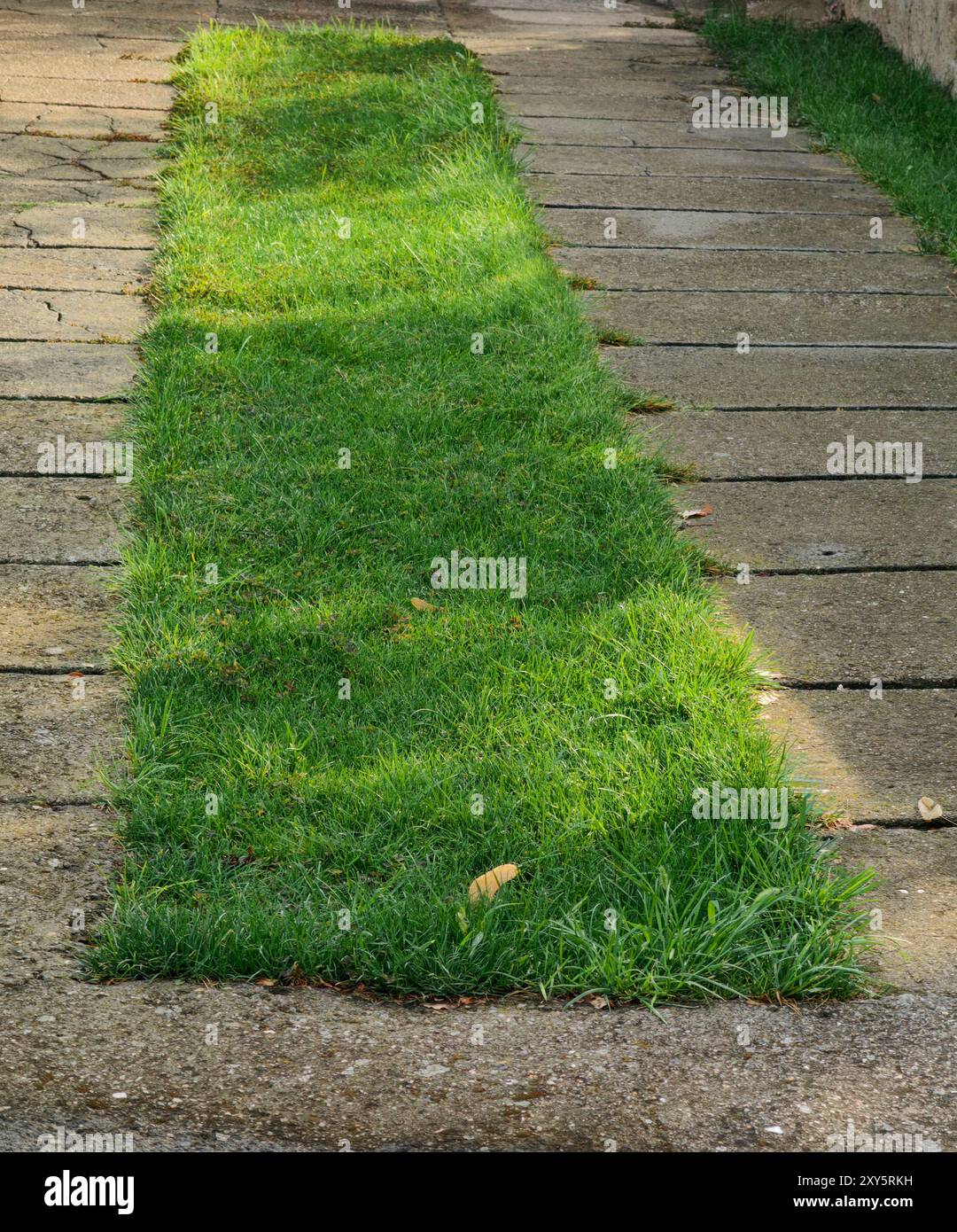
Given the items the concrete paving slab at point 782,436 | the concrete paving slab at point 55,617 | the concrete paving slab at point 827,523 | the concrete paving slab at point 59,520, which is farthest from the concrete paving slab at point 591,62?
the concrete paving slab at point 55,617

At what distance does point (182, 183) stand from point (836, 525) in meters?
3.81

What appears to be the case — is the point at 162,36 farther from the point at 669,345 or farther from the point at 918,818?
the point at 918,818

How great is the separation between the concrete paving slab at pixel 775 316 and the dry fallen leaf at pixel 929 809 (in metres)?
2.95

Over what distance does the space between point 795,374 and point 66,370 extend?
2755 millimetres

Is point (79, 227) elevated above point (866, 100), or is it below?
below

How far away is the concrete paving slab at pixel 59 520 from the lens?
13.2ft

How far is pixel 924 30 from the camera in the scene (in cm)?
870

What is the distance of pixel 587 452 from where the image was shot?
4.62 metres

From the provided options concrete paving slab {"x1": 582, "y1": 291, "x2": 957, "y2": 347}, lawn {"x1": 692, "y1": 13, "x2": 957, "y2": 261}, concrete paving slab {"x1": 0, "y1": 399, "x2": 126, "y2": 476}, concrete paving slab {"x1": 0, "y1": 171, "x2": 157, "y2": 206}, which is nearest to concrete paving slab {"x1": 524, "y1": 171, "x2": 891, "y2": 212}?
lawn {"x1": 692, "y1": 13, "x2": 957, "y2": 261}

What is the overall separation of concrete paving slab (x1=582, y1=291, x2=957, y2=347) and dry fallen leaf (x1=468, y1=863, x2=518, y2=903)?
3330 millimetres

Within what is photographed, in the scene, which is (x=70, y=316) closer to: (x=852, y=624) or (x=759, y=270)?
(x=759, y=270)

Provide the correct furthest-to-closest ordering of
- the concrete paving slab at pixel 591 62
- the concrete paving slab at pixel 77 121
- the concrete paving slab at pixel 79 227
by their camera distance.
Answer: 1. the concrete paving slab at pixel 591 62
2. the concrete paving slab at pixel 77 121
3. the concrete paving slab at pixel 79 227

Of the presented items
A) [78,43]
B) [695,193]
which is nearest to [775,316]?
[695,193]

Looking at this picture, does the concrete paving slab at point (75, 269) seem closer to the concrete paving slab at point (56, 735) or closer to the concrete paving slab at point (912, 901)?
the concrete paving slab at point (56, 735)
